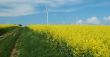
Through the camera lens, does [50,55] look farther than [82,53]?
Yes

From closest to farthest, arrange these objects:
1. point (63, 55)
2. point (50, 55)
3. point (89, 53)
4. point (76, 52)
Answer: point (89, 53), point (76, 52), point (63, 55), point (50, 55)

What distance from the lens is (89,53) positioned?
13.0m

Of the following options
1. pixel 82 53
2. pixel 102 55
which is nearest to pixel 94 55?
pixel 102 55

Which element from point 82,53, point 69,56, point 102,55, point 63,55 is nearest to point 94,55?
point 102,55

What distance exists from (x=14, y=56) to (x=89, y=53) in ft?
40.8

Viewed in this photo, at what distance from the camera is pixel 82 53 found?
44.8 ft

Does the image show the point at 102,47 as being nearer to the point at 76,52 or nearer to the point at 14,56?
the point at 76,52

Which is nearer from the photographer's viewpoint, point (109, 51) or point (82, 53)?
point (109, 51)

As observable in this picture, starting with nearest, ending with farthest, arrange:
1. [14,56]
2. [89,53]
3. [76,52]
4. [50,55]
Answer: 1. [89,53]
2. [76,52]
3. [50,55]
4. [14,56]

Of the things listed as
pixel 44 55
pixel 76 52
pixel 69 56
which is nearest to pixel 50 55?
pixel 44 55

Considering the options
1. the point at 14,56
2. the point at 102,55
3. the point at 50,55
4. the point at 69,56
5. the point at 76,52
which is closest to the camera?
the point at 102,55

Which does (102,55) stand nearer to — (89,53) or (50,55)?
(89,53)

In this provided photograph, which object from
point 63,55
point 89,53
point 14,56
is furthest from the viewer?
point 14,56

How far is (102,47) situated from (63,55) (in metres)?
4.73
